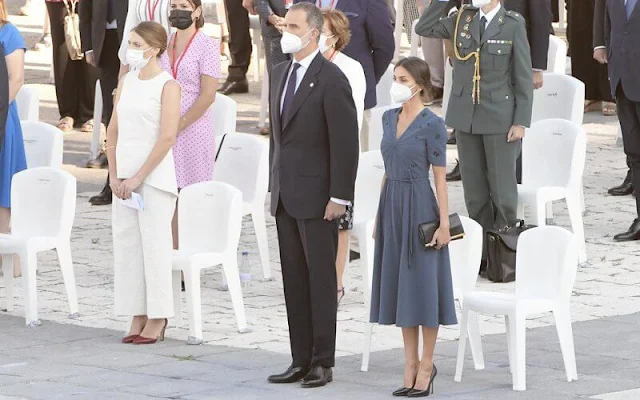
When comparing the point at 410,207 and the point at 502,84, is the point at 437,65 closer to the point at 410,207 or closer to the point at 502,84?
the point at 502,84

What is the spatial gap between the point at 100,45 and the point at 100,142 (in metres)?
2.20

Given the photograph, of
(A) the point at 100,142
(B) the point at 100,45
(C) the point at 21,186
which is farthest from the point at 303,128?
(A) the point at 100,142

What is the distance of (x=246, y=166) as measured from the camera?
1225 cm

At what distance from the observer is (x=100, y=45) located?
563 inches

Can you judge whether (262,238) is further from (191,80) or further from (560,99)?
(560,99)

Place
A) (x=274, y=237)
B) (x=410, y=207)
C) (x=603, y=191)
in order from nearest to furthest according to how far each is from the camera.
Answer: (x=410, y=207)
(x=274, y=237)
(x=603, y=191)

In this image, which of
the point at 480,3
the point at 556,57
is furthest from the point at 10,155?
the point at 556,57

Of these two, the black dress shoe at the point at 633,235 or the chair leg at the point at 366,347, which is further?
the black dress shoe at the point at 633,235

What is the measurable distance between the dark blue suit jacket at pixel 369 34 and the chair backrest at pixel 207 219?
2.13 m

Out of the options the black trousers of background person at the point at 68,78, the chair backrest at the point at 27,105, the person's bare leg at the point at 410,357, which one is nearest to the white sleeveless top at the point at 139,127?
the person's bare leg at the point at 410,357

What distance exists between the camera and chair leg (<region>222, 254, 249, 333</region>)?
1058cm

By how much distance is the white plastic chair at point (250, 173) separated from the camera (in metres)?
12.2

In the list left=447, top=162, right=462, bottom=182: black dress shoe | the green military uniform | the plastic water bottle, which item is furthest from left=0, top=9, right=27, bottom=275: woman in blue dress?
left=447, top=162, right=462, bottom=182: black dress shoe

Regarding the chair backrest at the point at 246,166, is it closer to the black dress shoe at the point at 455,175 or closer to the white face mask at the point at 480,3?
the white face mask at the point at 480,3
